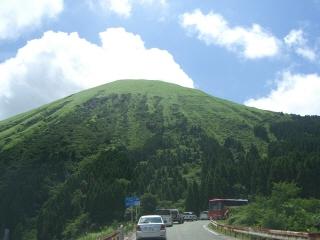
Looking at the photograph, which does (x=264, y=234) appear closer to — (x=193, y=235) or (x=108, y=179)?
(x=193, y=235)

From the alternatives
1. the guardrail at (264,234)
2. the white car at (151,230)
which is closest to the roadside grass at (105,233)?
the white car at (151,230)

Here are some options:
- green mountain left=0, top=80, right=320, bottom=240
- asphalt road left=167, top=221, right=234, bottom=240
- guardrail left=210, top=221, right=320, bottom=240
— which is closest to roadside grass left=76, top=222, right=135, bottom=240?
asphalt road left=167, top=221, right=234, bottom=240

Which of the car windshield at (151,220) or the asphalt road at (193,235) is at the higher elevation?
the car windshield at (151,220)

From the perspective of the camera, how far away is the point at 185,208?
454ft

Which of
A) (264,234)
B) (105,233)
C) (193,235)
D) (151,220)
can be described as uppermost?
(151,220)

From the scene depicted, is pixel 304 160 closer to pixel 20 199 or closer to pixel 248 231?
pixel 20 199

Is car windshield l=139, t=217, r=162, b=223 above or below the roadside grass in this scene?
above

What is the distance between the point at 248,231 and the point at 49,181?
461 ft

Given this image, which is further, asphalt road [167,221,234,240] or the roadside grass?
asphalt road [167,221,234,240]

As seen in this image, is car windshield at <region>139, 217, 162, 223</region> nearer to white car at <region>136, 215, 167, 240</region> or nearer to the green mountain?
white car at <region>136, 215, 167, 240</region>

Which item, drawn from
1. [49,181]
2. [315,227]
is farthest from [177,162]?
[315,227]

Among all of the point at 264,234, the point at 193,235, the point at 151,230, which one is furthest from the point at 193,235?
the point at 264,234

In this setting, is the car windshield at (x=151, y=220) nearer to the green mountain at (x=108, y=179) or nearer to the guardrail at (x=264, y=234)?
the guardrail at (x=264, y=234)

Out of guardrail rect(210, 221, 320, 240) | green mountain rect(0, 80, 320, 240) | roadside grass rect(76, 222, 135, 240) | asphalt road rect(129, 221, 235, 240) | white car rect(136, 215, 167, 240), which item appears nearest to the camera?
guardrail rect(210, 221, 320, 240)
